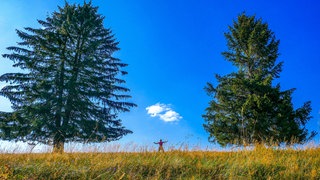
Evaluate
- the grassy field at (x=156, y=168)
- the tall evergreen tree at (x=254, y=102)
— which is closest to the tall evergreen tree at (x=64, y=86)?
the tall evergreen tree at (x=254, y=102)

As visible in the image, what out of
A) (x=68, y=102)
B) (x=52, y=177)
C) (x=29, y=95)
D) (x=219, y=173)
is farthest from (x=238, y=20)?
(x=52, y=177)

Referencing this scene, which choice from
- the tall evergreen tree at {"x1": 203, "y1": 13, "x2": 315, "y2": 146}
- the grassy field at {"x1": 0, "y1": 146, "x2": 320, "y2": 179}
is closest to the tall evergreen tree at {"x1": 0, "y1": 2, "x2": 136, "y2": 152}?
the tall evergreen tree at {"x1": 203, "y1": 13, "x2": 315, "y2": 146}

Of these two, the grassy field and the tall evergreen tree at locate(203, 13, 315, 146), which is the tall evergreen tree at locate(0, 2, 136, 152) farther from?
the grassy field

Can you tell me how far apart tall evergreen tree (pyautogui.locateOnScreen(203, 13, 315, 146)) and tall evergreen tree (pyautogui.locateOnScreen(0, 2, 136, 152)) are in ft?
22.7

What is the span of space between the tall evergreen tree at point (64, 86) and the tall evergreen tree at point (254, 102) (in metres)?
6.91

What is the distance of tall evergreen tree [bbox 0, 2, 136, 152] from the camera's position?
2109cm

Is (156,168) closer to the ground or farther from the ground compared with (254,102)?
closer to the ground

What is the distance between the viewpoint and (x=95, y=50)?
81.3 ft

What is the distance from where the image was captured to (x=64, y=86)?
22125 mm

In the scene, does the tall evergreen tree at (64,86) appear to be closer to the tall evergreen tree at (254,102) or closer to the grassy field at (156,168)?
the tall evergreen tree at (254,102)

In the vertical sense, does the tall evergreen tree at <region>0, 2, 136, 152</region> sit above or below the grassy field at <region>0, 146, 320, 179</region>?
above

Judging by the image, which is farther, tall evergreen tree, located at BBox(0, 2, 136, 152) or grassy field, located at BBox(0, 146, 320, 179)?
tall evergreen tree, located at BBox(0, 2, 136, 152)

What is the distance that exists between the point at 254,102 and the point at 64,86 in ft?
42.7

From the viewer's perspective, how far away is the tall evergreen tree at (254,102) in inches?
822
